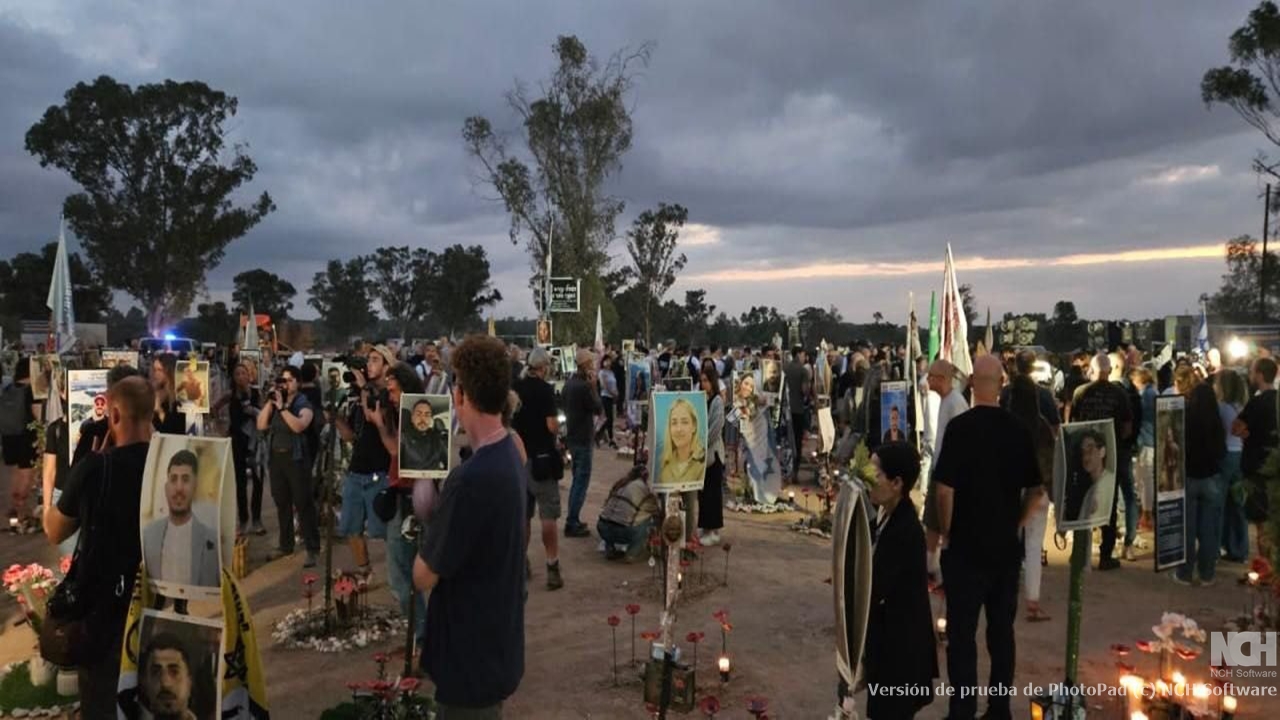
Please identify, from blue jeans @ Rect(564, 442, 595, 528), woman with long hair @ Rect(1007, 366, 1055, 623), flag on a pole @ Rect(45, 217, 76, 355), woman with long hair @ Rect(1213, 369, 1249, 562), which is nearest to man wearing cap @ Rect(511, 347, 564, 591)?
blue jeans @ Rect(564, 442, 595, 528)

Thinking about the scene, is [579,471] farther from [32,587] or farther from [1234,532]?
Result: [1234,532]

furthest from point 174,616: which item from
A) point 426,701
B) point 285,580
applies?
→ point 285,580

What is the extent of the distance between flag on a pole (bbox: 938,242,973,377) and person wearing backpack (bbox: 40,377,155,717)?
8055 mm

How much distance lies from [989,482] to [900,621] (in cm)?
118

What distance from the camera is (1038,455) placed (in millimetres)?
6207

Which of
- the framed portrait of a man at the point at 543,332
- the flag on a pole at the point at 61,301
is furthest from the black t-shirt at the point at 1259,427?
the framed portrait of a man at the point at 543,332

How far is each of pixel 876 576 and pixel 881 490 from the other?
377mm

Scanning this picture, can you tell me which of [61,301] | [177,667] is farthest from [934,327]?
[61,301]

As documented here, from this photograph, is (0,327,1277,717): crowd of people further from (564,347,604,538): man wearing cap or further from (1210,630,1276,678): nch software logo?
(1210,630,1276,678): nch software logo

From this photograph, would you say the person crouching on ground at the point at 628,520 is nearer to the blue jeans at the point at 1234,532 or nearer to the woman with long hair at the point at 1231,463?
the woman with long hair at the point at 1231,463

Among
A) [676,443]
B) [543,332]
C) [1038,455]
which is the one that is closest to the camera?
[1038,455]

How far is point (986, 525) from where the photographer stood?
422cm

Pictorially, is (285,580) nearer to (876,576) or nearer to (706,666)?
(706,666)

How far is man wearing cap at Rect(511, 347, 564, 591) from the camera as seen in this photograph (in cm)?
729
